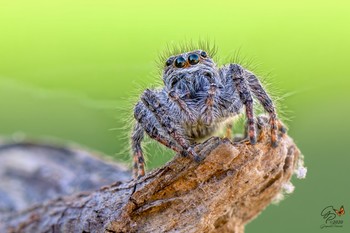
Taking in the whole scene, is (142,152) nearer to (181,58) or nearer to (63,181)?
(181,58)

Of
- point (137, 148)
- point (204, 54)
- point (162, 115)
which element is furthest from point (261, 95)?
point (137, 148)

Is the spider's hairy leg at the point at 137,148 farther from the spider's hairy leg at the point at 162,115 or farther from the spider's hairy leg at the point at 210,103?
the spider's hairy leg at the point at 210,103

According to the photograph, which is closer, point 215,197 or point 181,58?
point 215,197

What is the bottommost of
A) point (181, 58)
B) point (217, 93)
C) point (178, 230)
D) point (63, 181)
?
point (178, 230)

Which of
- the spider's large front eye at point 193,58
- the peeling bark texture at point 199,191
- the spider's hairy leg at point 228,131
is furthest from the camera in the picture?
the spider's hairy leg at point 228,131

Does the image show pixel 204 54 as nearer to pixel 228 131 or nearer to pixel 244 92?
pixel 244 92

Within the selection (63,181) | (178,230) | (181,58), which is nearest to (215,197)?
(178,230)

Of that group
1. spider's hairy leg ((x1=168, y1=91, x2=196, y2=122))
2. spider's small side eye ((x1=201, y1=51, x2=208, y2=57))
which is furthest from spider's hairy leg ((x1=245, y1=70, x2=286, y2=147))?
spider's hairy leg ((x1=168, y1=91, x2=196, y2=122))

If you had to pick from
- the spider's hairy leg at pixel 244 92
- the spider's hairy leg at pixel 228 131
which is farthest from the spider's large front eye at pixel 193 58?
the spider's hairy leg at pixel 228 131

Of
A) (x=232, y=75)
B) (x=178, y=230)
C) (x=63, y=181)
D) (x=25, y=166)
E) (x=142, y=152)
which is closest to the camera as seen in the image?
(x=178, y=230)
